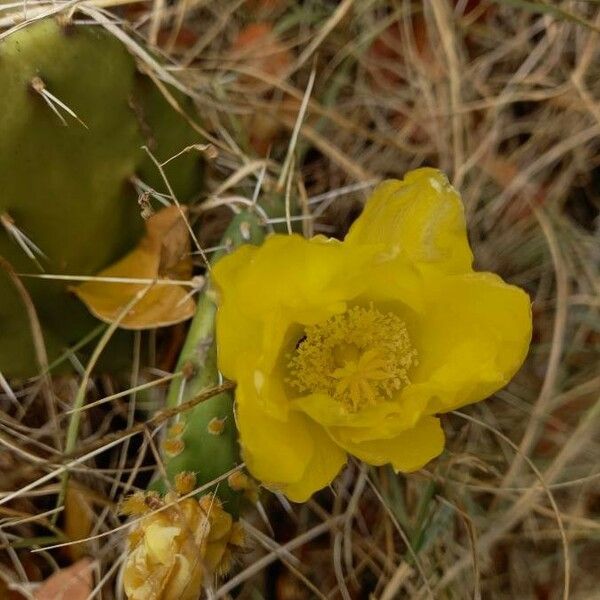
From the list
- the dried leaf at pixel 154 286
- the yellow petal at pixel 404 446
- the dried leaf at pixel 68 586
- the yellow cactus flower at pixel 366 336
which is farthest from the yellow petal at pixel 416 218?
the dried leaf at pixel 68 586

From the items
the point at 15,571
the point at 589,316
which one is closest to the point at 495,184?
the point at 589,316

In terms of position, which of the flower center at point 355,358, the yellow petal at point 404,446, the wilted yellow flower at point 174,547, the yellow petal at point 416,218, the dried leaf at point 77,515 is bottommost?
the dried leaf at point 77,515

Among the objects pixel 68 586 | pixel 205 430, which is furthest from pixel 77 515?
pixel 205 430

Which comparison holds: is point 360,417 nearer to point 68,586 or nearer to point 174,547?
point 174,547

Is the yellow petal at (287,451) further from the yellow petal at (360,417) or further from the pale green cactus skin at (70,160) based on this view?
the pale green cactus skin at (70,160)

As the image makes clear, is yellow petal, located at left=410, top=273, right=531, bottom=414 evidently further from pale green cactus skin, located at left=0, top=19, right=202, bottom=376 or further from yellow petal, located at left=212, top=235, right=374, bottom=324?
pale green cactus skin, located at left=0, top=19, right=202, bottom=376

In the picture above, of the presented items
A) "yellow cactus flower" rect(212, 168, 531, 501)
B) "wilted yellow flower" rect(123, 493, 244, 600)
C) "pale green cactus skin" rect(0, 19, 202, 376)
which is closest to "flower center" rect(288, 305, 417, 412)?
"yellow cactus flower" rect(212, 168, 531, 501)
